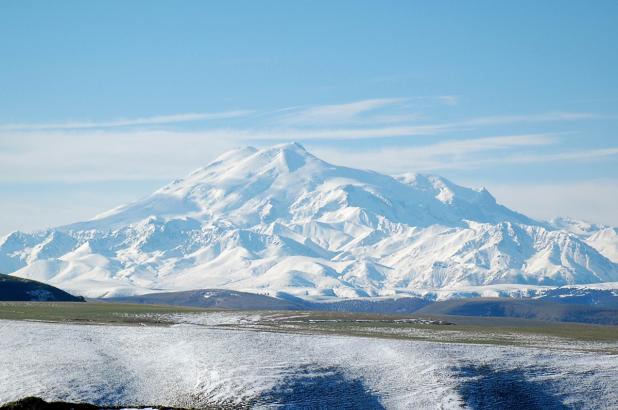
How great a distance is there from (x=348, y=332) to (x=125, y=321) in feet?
88.8

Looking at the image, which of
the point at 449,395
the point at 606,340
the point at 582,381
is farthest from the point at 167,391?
the point at 606,340

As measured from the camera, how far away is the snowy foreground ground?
206 feet

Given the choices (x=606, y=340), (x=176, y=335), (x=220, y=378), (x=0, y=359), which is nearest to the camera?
(x=220, y=378)

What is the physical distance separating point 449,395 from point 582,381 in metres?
11.6

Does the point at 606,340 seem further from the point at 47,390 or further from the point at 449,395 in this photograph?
the point at 47,390

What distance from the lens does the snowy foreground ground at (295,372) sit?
6288 centimetres

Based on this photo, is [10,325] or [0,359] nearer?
[0,359]

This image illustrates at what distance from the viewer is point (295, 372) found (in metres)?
69.1

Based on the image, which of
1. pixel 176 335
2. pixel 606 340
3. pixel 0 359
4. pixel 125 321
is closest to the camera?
pixel 0 359

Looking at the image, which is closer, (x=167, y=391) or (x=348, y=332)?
(x=167, y=391)

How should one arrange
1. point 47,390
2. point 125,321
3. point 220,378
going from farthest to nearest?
point 125,321 < point 220,378 < point 47,390

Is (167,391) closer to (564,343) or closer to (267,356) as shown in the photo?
(267,356)

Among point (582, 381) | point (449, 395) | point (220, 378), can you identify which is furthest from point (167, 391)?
point (582, 381)

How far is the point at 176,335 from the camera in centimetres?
8744
